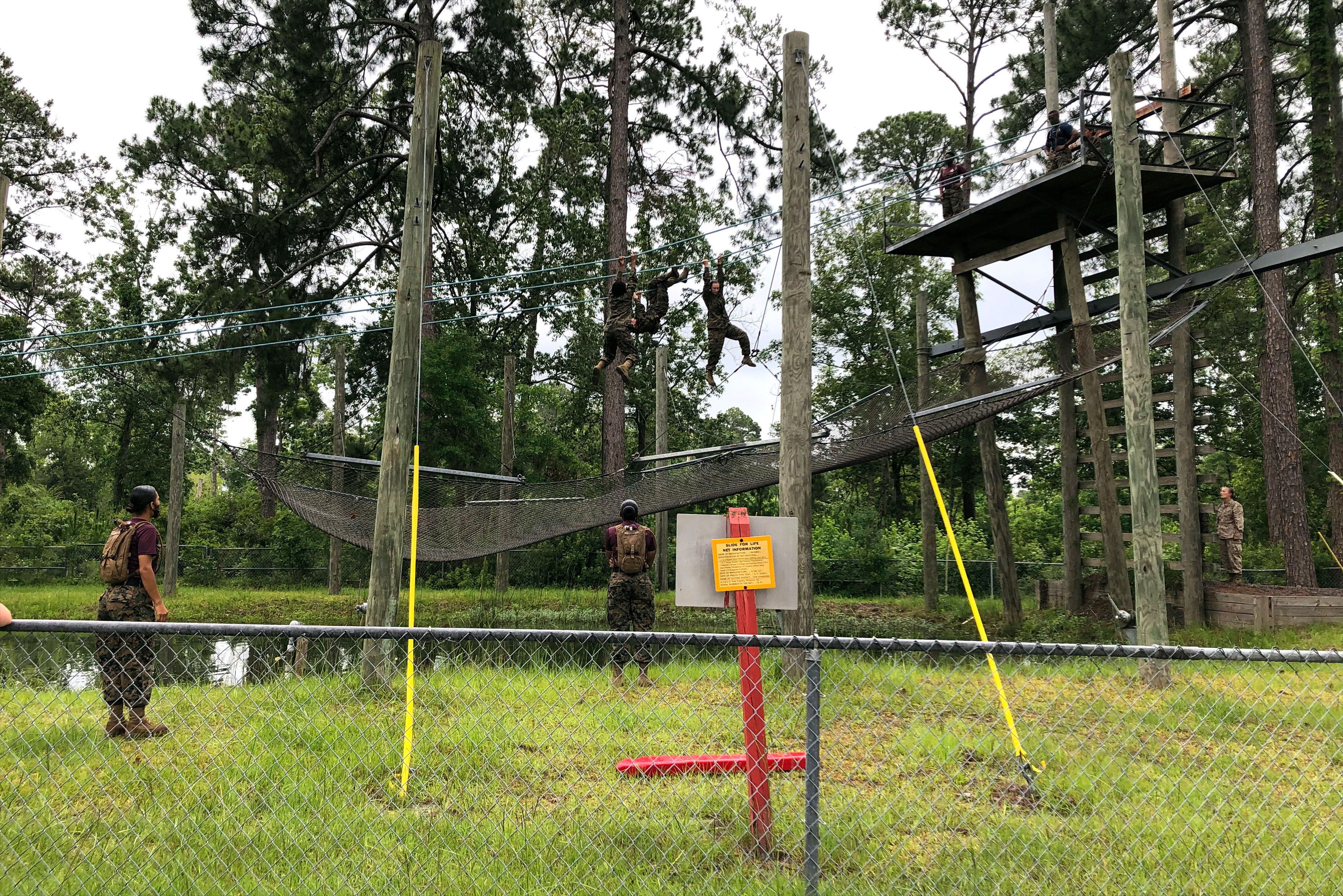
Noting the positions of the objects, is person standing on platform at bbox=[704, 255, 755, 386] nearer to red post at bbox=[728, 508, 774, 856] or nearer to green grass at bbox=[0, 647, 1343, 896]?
green grass at bbox=[0, 647, 1343, 896]

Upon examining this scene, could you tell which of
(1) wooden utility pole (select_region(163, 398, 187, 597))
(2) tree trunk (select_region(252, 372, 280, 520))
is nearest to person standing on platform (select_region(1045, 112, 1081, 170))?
(2) tree trunk (select_region(252, 372, 280, 520))

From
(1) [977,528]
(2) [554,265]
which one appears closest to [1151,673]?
(1) [977,528]

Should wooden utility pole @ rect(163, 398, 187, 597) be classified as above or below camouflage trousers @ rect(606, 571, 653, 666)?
above

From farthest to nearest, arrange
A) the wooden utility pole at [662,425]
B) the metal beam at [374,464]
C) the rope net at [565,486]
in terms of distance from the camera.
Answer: the wooden utility pole at [662,425] → the rope net at [565,486] → the metal beam at [374,464]

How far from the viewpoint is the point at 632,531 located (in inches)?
263

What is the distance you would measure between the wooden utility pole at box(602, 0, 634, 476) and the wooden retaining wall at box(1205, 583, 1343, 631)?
26.1 ft

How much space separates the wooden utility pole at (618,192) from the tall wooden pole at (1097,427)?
654 centimetres

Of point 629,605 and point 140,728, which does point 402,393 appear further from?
point 140,728

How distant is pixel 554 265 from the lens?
20047 millimetres

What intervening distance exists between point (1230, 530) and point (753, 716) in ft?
32.2

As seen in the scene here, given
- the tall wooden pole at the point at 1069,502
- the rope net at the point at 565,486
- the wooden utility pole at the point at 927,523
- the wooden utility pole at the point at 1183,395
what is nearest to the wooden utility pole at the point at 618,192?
the rope net at the point at 565,486

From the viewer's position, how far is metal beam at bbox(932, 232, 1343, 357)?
7.41 meters

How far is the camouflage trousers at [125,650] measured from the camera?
4426 millimetres

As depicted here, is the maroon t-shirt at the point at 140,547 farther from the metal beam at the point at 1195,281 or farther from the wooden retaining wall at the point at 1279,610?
the wooden retaining wall at the point at 1279,610
